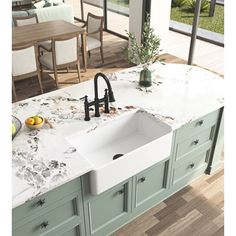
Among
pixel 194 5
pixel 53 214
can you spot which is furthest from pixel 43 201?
pixel 194 5

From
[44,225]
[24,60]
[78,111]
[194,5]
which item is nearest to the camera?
[44,225]

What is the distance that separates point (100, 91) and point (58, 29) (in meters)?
2.53

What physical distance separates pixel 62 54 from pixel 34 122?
102 inches

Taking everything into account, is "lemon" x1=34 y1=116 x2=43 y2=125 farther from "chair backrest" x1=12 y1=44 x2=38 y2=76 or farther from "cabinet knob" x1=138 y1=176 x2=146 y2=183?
"chair backrest" x1=12 y1=44 x2=38 y2=76

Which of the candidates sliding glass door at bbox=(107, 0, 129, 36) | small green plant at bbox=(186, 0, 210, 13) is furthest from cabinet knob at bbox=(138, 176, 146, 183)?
small green plant at bbox=(186, 0, 210, 13)

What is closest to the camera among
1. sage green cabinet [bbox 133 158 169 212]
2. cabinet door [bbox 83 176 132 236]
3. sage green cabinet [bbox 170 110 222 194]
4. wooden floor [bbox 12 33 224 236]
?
cabinet door [bbox 83 176 132 236]

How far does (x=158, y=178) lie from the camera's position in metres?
2.56

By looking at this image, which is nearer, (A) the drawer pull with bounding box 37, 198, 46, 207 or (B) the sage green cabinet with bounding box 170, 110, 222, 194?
(A) the drawer pull with bounding box 37, 198, 46, 207

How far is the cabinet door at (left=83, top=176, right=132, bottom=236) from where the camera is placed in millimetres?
2168

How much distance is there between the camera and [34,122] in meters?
2.22

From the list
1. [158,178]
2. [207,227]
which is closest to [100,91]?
[158,178]

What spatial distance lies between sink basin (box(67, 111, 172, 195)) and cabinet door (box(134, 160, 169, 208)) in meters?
0.14

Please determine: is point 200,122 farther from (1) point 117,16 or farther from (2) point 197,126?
(1) point 117,16

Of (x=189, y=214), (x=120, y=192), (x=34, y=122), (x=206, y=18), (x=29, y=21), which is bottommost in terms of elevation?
(x=189, y=214)
